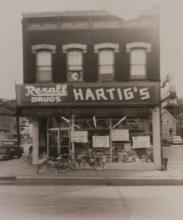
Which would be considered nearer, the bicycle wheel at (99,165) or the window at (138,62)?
the bicycle wheel at (99,165)

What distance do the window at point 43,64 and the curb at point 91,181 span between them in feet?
16.1

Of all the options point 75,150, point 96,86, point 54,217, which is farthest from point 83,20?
point 54,217

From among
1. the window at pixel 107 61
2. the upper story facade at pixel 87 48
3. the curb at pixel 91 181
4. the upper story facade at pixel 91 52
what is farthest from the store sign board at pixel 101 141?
the curb at pixel 91 181

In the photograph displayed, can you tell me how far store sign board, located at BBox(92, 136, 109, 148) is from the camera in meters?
17.8

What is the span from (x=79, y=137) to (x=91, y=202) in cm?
803

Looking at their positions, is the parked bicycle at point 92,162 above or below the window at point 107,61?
below

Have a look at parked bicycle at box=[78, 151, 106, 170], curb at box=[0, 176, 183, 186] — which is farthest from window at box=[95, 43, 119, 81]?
curb at box=[0, 176, 183, 186]

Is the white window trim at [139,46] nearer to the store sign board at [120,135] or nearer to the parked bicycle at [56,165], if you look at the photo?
the store sign board at [120,135]

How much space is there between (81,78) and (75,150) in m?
2.80

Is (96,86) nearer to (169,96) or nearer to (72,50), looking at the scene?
(72,50)

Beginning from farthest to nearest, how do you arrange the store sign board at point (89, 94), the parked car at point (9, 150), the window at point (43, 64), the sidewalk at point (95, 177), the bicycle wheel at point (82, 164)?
the parked car at point (9, 150), the window at point (43, 64), the store sign board at point (89, 94), the bicycle wheel at point (82, 164), the sidewalk at point (95, 177)

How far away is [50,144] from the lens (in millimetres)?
18422

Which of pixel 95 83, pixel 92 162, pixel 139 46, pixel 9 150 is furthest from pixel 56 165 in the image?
pixel 9 150

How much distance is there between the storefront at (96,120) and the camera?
17.2 meters
